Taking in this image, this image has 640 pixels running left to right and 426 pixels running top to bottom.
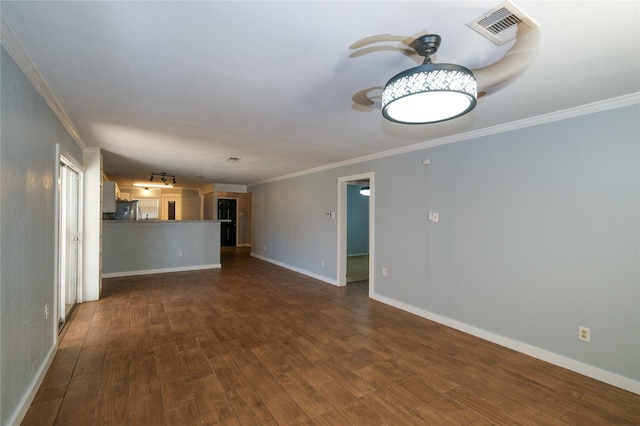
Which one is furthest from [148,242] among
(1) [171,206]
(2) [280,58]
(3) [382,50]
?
(3) [382,50]

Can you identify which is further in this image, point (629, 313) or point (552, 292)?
point (552, 292)

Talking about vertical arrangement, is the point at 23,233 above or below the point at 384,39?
below

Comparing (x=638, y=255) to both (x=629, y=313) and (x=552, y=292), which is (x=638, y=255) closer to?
(x=629, y=313)

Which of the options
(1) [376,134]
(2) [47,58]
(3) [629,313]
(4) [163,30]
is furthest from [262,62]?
(3) [629,313]

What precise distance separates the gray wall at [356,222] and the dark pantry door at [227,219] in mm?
4657

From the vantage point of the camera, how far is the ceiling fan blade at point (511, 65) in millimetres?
1516

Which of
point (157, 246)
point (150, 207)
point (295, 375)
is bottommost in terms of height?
point (295, 375)

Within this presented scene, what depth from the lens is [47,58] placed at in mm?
1746

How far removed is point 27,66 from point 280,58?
1.57 metres

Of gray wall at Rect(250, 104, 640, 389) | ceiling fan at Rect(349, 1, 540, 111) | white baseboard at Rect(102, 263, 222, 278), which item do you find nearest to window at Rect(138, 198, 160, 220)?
white baseboard at Rect(102, 263, 222, 278)

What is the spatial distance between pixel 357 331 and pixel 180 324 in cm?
207

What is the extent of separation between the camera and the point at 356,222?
9.23m

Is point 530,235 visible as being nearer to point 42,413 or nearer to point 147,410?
point 147,410

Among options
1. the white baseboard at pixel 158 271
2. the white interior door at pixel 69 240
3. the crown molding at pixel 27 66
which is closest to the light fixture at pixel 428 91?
the crown molding at pixel 27 66
